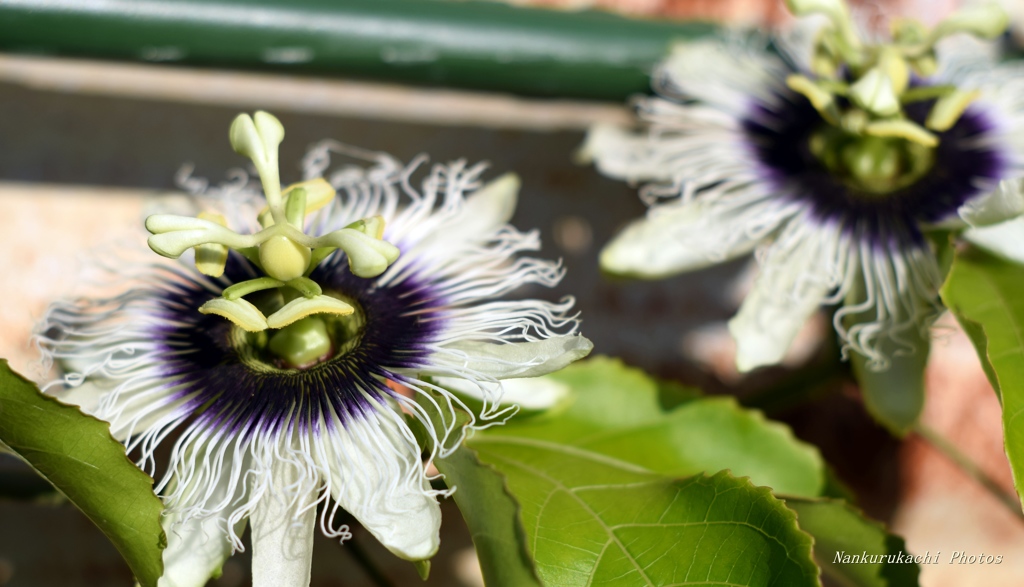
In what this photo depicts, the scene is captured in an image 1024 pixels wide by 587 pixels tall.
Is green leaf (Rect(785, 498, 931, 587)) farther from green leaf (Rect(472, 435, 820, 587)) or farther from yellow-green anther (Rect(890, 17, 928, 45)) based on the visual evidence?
yellow-green anther (Rect(890, 17, 928, 45))

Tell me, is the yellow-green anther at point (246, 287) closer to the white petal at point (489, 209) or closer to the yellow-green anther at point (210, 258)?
the yellow-green anther at point (210, 258)

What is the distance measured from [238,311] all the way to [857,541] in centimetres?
55

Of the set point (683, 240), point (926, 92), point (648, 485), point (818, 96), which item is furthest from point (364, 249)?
point (926, 92)

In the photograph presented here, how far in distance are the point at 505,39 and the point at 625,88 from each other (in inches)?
6.6

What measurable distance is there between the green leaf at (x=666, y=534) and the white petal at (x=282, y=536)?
0.17 metres

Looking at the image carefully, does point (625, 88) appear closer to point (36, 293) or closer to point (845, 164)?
point (845, 164)

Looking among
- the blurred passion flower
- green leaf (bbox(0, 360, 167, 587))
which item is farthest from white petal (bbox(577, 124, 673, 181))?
green leaf (bbox(0, 360, 167, 587))

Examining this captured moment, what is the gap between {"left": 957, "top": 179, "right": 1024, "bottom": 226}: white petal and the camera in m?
0.81

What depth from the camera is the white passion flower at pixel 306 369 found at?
2.37 feet

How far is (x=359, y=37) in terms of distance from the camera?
1.04 meters

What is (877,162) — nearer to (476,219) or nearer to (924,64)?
(924,64)

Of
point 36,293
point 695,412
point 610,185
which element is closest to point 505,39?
point 610,185

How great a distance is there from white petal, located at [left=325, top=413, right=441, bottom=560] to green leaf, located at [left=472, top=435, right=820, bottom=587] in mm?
81

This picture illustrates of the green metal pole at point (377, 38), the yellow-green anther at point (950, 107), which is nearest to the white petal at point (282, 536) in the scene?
the green metal pole at point (377, 38)
